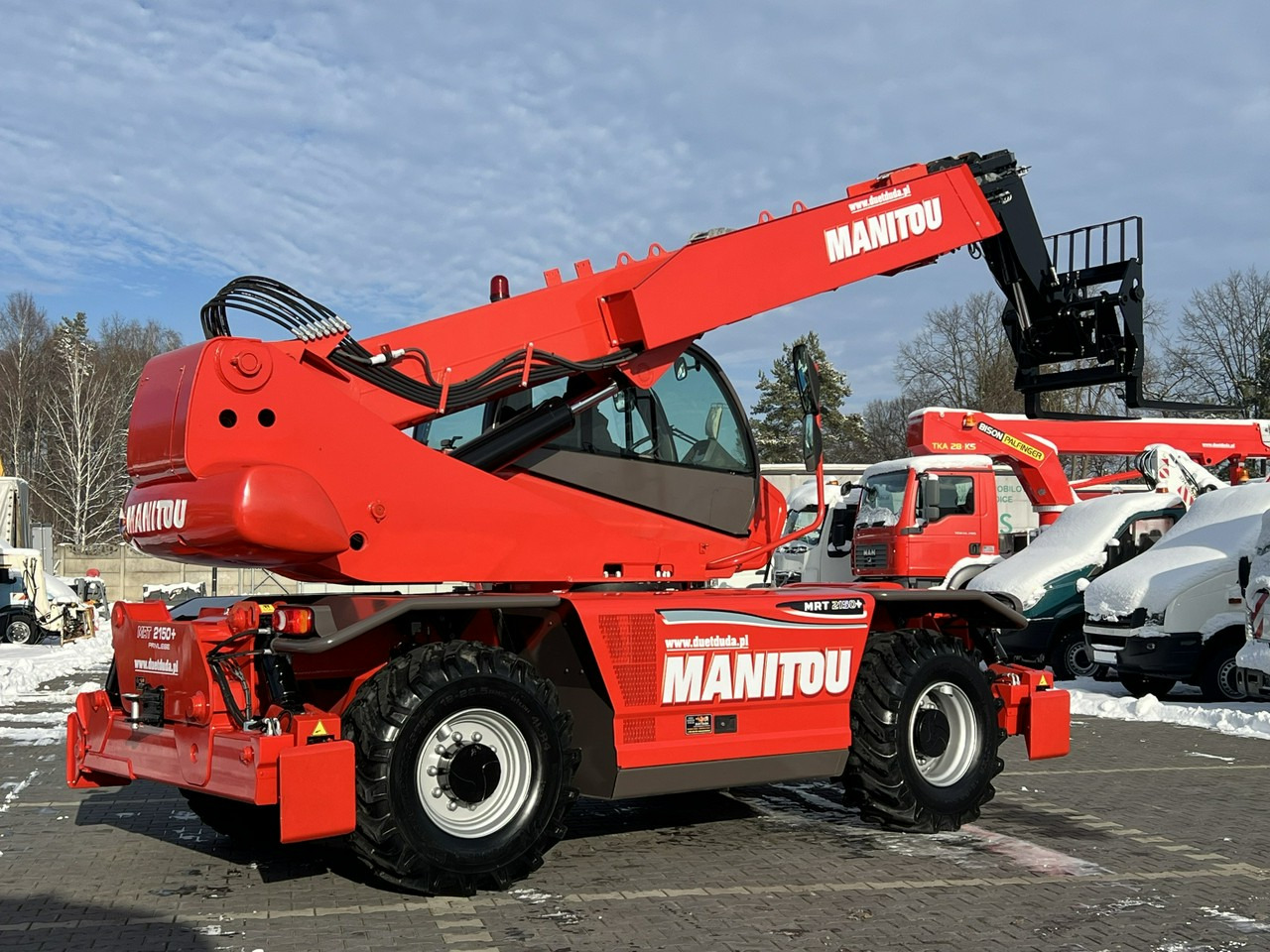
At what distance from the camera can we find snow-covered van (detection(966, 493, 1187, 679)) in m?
18.0

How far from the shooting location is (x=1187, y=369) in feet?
185

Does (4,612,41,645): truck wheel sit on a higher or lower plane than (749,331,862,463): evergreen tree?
lower

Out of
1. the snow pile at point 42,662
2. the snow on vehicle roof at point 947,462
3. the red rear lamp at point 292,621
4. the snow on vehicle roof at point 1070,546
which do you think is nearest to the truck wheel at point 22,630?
the snow pile at point 42,662

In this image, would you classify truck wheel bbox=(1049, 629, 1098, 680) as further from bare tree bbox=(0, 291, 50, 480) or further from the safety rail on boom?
bare tree bbox=(0, 291, 50, 480)

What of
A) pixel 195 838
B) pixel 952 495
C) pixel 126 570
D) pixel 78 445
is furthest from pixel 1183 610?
pixel 78 445

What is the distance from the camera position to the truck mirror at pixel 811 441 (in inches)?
326

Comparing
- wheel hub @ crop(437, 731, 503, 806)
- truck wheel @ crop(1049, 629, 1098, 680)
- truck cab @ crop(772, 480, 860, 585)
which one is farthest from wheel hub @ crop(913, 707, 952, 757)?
truck cab @ crop(772, 480, 860, 585)

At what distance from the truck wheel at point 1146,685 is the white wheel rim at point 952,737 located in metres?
8.64

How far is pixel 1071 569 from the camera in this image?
59.3ft

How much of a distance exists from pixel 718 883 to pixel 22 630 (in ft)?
80.9

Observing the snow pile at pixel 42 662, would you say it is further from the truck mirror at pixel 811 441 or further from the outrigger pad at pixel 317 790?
the truck mirror at pixel 811 441

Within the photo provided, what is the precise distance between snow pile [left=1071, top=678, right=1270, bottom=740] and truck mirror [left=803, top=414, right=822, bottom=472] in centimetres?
682

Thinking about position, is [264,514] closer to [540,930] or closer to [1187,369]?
[540,930]

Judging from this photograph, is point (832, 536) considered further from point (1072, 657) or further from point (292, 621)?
point (292, 621)
